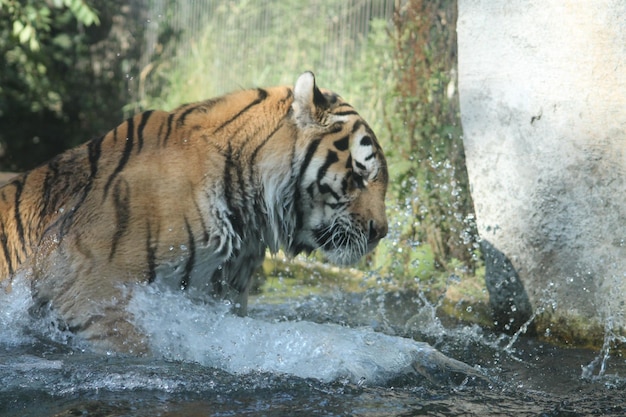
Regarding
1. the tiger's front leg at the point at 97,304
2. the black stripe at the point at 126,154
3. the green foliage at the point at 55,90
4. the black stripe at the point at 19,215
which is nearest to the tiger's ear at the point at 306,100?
the black stripe at the point at 126,154

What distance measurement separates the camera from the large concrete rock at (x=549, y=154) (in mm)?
3922

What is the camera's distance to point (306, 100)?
340cm

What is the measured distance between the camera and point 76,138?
9883 mm

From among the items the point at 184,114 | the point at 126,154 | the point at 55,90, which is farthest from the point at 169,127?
the point at 55,90

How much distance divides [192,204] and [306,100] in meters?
0.63

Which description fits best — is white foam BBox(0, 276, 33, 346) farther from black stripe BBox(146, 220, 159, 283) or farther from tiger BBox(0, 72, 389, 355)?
black stripe BBox(146, 220, 159, 283)

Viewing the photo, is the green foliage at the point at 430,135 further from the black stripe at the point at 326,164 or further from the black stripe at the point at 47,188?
the black stripe at the point at 47,188

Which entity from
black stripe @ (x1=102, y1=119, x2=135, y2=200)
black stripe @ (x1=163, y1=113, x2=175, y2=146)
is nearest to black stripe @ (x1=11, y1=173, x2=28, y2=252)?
black stripe @ (x1=102, y1=119, x2=135, y2=200)

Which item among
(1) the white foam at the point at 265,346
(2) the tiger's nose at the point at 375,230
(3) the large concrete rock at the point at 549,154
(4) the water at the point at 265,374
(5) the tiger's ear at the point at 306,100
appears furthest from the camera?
(3) the large concrete rock at the point at 549,154

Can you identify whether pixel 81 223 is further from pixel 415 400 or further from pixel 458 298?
pixel 458 298

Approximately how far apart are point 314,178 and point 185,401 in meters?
1.11

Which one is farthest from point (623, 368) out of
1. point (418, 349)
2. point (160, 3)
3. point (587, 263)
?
point (160, 3)

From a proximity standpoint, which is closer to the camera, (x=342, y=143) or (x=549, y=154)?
(x=342, y=143)

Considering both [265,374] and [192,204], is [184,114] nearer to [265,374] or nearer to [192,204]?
[192,204]
